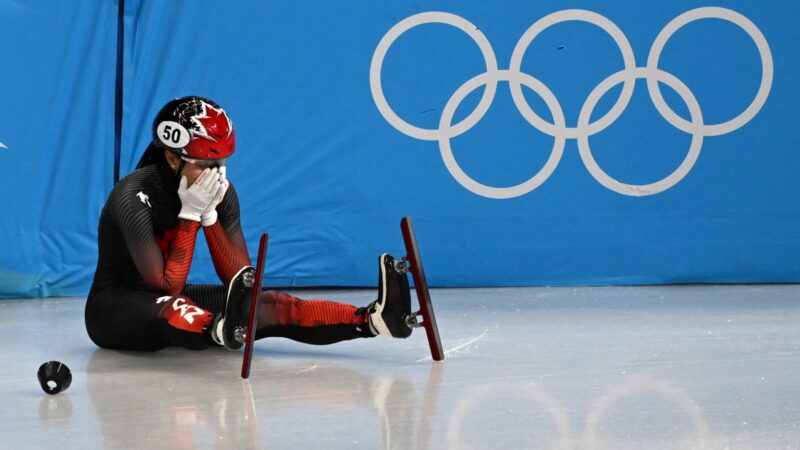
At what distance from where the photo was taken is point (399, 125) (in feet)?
24.1

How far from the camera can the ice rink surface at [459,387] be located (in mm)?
3703

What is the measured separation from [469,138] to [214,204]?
2570mm

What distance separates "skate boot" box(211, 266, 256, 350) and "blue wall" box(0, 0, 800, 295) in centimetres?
270

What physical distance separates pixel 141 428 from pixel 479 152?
3.91m

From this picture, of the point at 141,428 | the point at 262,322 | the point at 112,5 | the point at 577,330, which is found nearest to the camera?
the point at 141,428

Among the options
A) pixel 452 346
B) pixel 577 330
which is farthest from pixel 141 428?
pixel 577 330

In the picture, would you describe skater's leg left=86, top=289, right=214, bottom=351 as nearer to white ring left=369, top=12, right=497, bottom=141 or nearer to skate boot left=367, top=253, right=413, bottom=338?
skate boot left=367, top=253, right=413, bottom=338

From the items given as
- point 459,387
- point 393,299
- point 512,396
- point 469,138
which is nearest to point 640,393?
point 512,396

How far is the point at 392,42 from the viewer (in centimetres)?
732

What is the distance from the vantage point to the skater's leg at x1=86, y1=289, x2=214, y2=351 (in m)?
4.86

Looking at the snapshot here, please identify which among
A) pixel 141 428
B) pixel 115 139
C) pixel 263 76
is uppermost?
pixel 263 76

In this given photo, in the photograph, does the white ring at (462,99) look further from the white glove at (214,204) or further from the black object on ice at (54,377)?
the black object on ice at (54,377)

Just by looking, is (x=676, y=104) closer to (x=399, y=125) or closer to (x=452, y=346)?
(x=399, y=125)

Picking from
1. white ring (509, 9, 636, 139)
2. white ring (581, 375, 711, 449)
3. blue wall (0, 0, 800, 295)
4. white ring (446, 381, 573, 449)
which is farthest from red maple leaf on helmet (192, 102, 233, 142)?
white ring (509, 9, 636, 139)
